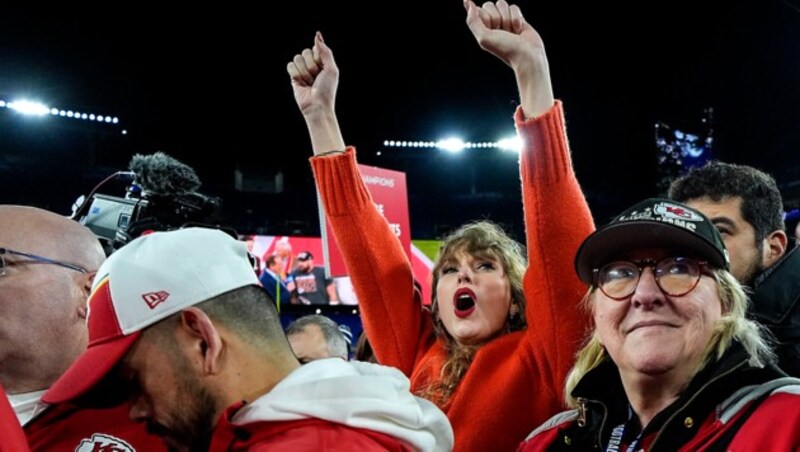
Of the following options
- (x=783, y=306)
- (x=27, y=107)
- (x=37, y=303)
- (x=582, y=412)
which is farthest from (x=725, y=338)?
(x=27, y=107)

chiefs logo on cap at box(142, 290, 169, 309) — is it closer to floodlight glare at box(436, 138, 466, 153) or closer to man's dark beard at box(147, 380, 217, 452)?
man's dark beard at box(147, 380, 217, 452)

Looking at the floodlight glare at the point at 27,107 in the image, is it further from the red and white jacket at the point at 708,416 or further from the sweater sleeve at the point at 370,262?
the red and white jacket at the point at 708,416

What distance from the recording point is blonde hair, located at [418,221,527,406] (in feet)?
6.59

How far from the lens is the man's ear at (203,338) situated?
118 cm

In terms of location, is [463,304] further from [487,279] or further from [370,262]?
[370,262]

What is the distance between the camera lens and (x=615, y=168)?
13539mm

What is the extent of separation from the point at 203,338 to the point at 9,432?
0.42 meters

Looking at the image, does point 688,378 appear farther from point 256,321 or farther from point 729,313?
point 256,321

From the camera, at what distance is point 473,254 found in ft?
7.11

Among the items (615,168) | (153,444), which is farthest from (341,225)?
(615,168)

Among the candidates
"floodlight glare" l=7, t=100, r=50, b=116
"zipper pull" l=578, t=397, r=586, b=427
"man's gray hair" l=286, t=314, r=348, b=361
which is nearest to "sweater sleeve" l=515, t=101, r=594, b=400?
"zipper pull" l=578, t=397, r=586, b=427

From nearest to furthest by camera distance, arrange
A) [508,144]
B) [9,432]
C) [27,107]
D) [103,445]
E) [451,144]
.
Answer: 1. [9,432]
2. [103,445]
3. [27,107]
4. [451,144]
5. [508,144]

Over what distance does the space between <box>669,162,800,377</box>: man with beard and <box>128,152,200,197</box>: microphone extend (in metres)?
1.79

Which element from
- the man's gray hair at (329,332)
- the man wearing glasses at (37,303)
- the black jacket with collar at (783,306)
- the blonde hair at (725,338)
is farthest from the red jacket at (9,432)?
the man's gray hair at (329,332)
